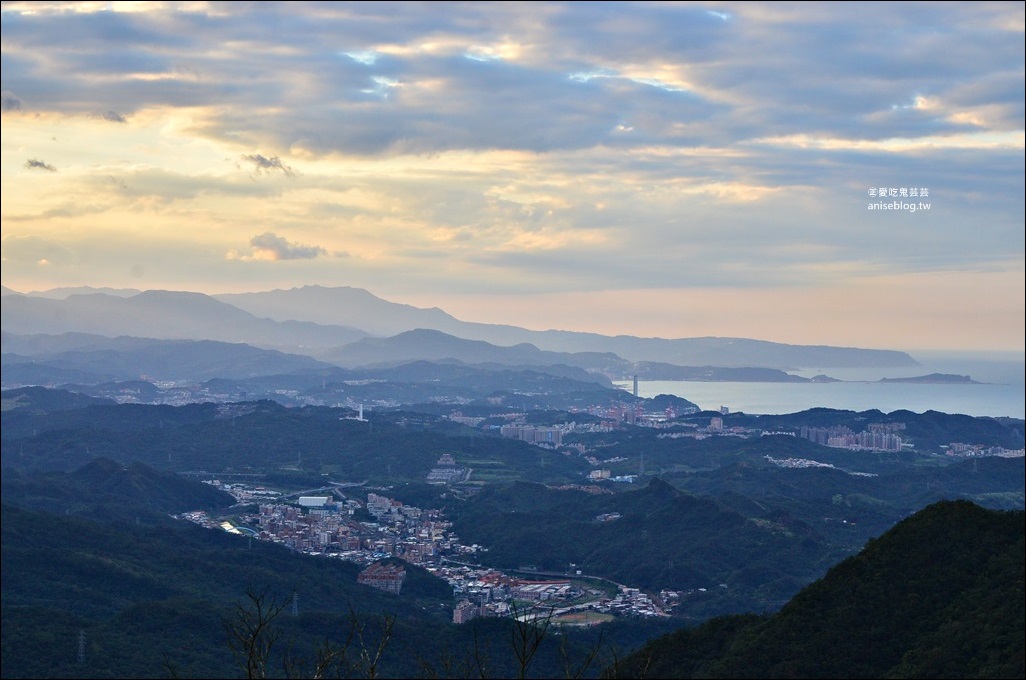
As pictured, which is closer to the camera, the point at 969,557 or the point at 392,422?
the point at 969,557

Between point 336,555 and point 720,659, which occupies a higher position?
point 720,659

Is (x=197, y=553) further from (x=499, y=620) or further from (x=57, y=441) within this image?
(x=57, y=441)

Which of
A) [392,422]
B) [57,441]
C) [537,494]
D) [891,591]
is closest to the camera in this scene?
[891,591]

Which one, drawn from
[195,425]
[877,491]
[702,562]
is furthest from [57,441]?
[877,491]

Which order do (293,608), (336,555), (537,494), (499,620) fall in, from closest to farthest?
1. (499,620)
2. (293,608)
3. (336,555)
4. (537,494)

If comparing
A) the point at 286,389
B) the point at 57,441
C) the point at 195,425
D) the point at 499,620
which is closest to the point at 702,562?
the point at 499,620

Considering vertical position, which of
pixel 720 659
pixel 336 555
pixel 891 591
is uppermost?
pixel 891 591

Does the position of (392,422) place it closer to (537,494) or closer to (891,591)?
(537,494)
